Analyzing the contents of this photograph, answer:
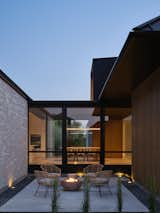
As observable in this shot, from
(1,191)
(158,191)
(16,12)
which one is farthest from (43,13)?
(158,191)

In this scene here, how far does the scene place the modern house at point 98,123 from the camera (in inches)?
368

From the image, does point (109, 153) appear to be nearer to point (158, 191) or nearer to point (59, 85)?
point (158, 191)

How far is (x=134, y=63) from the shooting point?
877cm

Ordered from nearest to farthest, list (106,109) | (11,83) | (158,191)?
(158,191), (11,83), (106,109)

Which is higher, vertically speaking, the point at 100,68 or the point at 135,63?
the point at 100,68

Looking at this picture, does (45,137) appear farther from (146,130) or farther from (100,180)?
(100,180)

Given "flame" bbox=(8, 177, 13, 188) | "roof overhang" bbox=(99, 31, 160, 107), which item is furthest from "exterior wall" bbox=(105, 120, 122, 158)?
"flame" bbox=(8, 177, 13, 188)

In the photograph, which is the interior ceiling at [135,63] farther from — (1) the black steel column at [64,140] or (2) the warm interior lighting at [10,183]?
(2) the warm interior lighting at [10,183]

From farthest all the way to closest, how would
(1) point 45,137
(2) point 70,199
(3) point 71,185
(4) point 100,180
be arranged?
(1) point 45,137, (3) point 71,185, (4) point 100,180, (2) point 70,199

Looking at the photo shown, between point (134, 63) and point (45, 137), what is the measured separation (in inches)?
405

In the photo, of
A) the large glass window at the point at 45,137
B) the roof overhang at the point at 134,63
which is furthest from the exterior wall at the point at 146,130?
the large glass window at the point at 45,137

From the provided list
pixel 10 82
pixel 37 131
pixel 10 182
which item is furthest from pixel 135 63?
pixel 37 131

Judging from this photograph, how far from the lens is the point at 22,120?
15.4 meters

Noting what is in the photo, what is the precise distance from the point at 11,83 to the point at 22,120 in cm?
335
